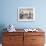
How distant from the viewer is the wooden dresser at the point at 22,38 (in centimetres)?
363

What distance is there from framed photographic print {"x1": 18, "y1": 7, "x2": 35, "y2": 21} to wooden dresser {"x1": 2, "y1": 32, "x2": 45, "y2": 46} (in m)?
0.65

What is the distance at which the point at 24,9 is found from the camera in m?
4.10

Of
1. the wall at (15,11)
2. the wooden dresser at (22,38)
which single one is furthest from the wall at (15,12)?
the wooden dresser at (22,38)

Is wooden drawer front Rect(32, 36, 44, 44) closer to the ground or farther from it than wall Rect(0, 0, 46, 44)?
closer to the ground

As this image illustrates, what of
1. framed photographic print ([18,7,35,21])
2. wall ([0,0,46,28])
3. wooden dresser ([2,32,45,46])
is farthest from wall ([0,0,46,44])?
wooden dresser ([2,32,45,46])

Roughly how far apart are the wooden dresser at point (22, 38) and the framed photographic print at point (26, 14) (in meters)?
0.65

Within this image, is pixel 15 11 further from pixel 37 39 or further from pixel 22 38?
pixel 37 39

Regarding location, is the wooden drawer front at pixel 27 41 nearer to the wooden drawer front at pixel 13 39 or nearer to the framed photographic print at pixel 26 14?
the wooden drawer front at pixel 13 39

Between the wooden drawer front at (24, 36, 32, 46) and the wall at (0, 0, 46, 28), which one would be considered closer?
the wooden drawer front at (24, 36, 32, 46)

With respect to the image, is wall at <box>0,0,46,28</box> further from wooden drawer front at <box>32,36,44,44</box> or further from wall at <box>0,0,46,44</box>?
wooden drawer front at <box>32,36,44,44</box>

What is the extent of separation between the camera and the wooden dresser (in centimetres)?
363

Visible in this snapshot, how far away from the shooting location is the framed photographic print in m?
4.10

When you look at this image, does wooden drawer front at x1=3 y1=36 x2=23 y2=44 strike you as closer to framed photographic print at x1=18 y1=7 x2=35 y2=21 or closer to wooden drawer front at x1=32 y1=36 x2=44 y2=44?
wooden drawer front at x1=32 y1=36 x2=44 y2=44

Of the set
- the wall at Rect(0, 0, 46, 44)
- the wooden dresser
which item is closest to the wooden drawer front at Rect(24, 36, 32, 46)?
the wooden dresser
